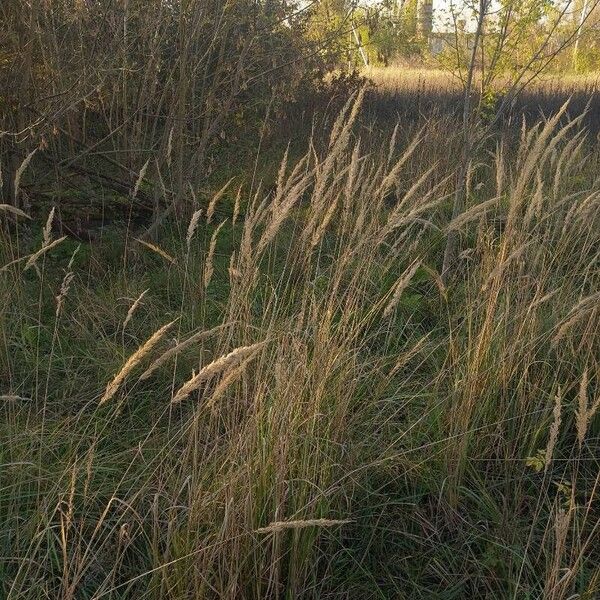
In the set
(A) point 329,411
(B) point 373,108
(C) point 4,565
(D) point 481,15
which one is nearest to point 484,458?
(A) point 329,411

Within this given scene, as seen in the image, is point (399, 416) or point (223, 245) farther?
point (223, 245)

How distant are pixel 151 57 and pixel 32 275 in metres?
1.48

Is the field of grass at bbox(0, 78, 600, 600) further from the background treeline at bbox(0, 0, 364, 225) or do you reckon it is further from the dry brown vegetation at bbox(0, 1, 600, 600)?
the background treeline at bbox(0, 0, 364, 225)

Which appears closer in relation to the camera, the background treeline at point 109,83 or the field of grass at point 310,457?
the field of grass at point 310,457

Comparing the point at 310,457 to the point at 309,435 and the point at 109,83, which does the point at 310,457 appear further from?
the point at 109,83

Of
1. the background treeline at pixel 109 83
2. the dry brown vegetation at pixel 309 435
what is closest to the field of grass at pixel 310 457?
the dry brown vegetation at pixel 309 435

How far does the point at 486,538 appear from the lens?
218 cm

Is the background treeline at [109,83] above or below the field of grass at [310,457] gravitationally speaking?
above

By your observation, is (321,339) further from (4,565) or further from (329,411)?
(4,565)

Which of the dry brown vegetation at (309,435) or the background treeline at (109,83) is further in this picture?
the background treeline at (109,83)

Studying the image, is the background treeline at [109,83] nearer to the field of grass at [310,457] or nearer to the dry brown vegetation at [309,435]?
the dry brown vegetation at [309,435]

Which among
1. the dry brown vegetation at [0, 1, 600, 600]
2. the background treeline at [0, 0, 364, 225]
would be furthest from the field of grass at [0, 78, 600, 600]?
the background treeline at [0, 0, 364, 225]

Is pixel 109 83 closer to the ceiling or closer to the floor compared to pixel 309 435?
closer to the ceiling

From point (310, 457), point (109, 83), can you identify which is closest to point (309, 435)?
point (310, 457)
